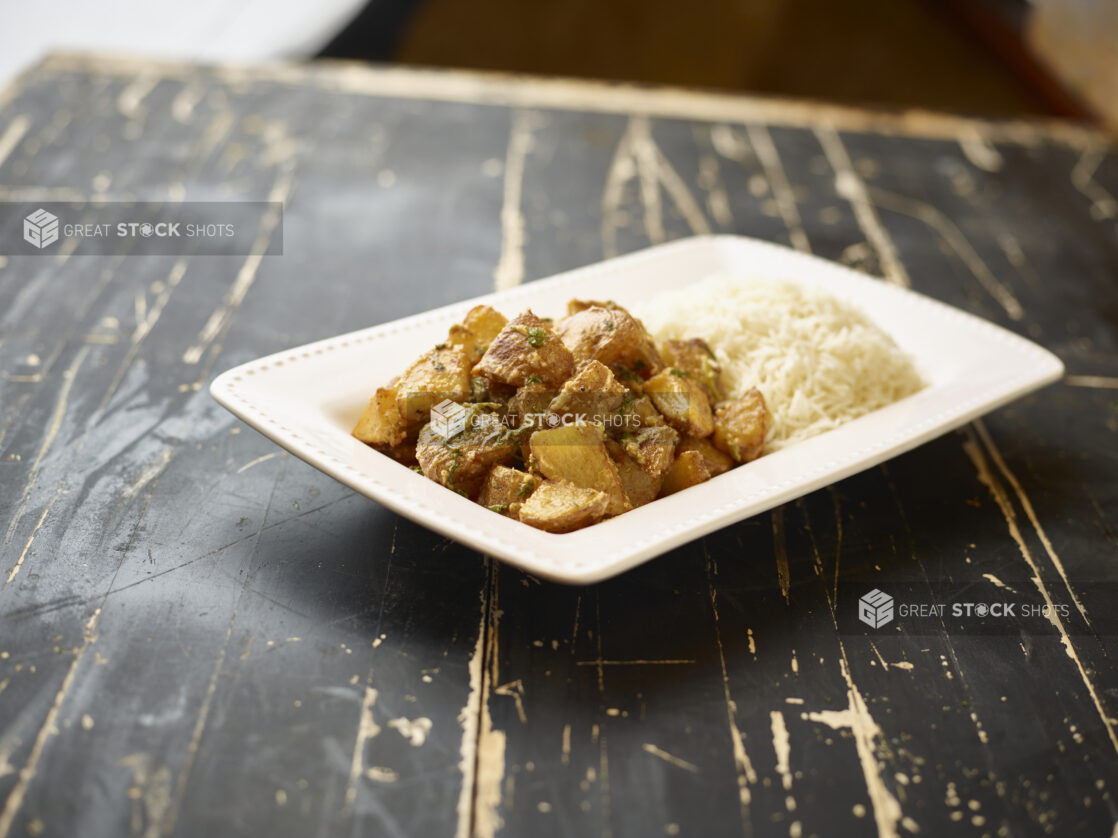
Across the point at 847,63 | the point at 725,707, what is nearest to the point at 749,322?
the point at 725,707

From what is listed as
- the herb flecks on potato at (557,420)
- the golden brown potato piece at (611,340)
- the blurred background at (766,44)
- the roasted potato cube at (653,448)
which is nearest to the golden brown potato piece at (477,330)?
the herb flecks on potato at (557,420)

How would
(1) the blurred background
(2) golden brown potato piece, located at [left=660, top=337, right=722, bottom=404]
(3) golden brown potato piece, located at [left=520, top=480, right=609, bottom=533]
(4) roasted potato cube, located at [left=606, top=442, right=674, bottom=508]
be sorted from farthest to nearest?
(1) the blurred background → (2) golden brown potato piece, located at [left=660, top=337, right=722, bottom=404] → (4) roasted potato cube, located at [left=606, top=442, right=674, bottom=508] → (3) golden brown potato piece, located at [left=520, top=480, right=609, bottom=533]

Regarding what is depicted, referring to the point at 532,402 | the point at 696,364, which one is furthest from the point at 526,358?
the point at 696,364

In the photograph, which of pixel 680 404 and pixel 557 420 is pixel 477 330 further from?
pixel 680 404

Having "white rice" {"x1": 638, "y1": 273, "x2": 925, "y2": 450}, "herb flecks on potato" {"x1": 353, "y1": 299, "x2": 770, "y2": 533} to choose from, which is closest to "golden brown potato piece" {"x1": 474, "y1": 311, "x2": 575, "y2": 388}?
"herb flecks on potato" {"x1": 353, "y1": 299, "x2": 770, "y2": 533}

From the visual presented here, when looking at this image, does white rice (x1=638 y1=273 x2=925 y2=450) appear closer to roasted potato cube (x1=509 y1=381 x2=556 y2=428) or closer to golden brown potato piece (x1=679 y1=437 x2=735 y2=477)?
golden brown potato piece (x1=679 y1=437 x2=735 y2=477)

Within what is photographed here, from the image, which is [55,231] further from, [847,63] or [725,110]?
[847,63]
